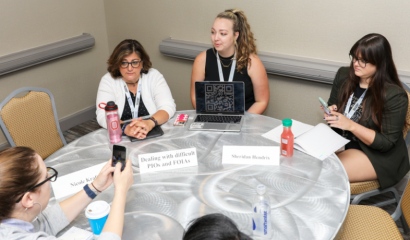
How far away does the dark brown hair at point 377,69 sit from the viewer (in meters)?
2.05

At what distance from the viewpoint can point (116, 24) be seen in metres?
4.11

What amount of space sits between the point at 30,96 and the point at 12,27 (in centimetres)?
144

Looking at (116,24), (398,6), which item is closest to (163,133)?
(398,6)

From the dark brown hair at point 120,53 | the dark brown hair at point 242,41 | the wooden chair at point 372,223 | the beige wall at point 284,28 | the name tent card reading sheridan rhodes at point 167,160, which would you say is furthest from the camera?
the dark brown hair at point 242,41

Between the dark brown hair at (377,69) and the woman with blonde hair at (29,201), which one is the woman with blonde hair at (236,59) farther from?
the woman with blonde hair at (29,201)

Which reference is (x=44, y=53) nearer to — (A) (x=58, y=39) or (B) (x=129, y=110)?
(A) (x=58, y=39)

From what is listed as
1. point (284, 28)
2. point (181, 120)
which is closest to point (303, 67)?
point (284, 28)

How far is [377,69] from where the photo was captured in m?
2.10

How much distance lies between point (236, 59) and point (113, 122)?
3.77ft

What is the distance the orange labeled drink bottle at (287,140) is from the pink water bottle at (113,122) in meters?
0.92

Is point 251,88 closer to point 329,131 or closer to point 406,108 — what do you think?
point 329,131

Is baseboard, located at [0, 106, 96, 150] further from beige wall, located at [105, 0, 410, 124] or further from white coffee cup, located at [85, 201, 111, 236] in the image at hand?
white coffee cup, located at [85, 201, 111, 236]

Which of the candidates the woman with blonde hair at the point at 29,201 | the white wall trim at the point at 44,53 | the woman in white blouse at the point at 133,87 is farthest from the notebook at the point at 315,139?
the white wall trim at the point at 44,53

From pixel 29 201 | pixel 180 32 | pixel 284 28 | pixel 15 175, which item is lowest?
pixel 29 201
